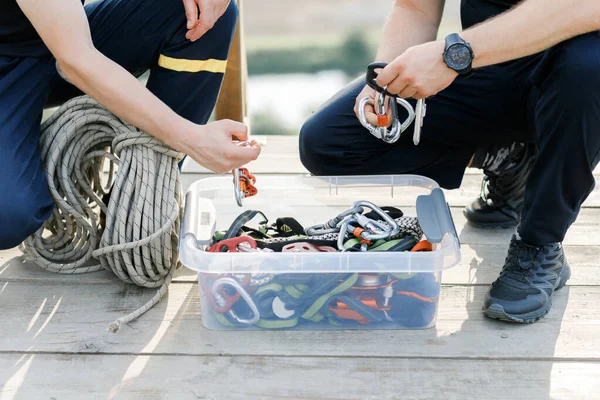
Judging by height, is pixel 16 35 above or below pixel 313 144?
above

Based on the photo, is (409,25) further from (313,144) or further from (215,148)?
(215,148)

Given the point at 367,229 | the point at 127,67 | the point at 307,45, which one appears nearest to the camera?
the point at 367,229

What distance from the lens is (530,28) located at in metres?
1.30

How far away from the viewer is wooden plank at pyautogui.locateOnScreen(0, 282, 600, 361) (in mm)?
1333

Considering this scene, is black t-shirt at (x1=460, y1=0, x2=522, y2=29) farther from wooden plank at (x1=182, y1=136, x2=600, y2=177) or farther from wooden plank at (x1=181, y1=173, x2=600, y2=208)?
wooden plank at (x1=182, y1=136, x2=600, y2=177)

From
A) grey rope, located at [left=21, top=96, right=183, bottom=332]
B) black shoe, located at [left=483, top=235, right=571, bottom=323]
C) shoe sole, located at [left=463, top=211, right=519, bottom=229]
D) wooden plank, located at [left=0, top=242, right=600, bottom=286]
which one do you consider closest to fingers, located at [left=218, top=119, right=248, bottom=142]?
grey rope, located at [left=21, top=96, right=183, bottom=332]

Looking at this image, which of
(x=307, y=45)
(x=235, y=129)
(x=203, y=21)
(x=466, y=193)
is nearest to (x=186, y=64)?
→ (x=203, y=21)

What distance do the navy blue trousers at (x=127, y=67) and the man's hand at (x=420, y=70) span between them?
44cm

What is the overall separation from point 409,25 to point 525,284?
25.5 inches

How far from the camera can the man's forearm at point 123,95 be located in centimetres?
132

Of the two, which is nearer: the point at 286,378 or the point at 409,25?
the point at 286,378

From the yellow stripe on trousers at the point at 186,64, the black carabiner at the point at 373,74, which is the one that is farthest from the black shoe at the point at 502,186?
the yellow stripe on trousers at the point at 186,64

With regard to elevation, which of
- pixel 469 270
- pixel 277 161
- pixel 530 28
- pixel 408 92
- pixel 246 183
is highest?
pixel 530 28

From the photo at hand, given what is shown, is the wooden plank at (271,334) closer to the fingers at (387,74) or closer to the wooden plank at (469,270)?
the wooden plank at (469,270)
